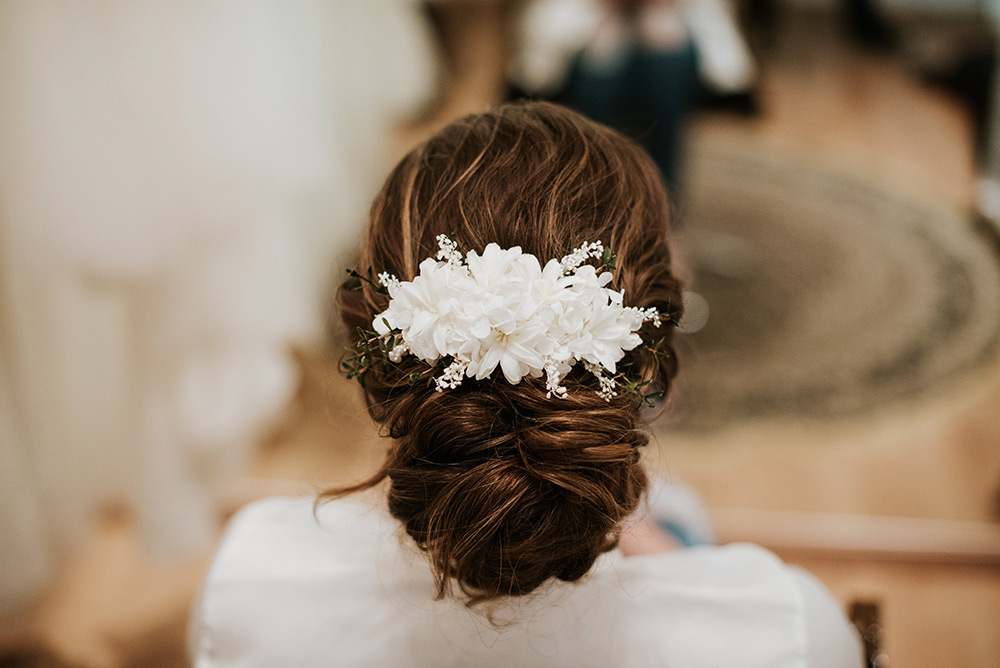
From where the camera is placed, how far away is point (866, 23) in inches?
110

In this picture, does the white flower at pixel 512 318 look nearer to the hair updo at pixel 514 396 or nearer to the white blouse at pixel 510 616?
the hair updo at pixel 514 396

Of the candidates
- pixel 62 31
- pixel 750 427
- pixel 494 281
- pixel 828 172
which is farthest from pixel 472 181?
pixel 828 172

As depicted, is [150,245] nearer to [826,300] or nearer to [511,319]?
[511,319]

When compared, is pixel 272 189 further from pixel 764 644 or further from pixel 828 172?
pixel 828 172

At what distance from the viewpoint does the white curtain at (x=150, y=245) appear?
103 centimetres

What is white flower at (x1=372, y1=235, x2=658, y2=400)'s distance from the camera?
1.67 feet

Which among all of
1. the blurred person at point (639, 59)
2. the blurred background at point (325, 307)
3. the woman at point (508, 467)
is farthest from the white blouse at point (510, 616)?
the blurred person at point (639, 59)

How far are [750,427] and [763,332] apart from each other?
0.33 metres

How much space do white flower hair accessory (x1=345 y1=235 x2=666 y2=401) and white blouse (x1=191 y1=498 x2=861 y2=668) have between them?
177 millimetres

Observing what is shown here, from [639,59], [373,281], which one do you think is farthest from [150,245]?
[639,59]

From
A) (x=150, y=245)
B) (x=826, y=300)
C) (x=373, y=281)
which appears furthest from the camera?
(x=826, y=300)

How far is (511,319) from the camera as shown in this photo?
1.66 feet

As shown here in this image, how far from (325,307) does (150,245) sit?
668mm

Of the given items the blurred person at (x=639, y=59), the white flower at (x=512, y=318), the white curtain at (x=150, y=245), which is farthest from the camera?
the blurred person at (x=639, y=59)
